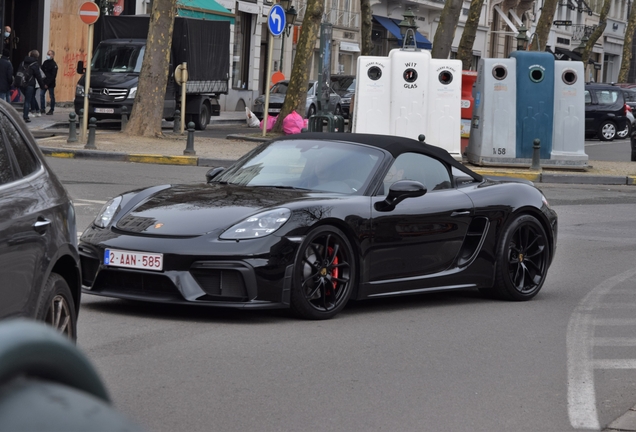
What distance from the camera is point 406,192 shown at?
7723mm

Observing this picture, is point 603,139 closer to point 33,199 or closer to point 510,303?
point 510,303

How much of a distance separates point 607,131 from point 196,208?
35.3m

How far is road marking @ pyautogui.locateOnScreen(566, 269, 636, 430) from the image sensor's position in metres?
5.26

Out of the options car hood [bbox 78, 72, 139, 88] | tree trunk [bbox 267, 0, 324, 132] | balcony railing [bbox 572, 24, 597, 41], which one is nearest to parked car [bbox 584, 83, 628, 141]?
tree trunk [bbox 267, 0, 324, 132]

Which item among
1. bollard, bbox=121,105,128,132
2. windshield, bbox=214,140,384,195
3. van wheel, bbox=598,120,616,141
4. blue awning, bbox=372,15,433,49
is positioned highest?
blue awning, bbox=372,15,433,49

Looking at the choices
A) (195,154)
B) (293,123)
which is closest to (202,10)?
(293,123)

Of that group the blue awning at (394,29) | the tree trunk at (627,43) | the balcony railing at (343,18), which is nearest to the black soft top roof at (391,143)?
the balcony railing at (343,18)

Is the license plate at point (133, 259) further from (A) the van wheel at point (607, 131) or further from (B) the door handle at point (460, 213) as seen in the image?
(A) the van wheel at point (607, 131)

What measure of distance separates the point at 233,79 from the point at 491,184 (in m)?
41.6

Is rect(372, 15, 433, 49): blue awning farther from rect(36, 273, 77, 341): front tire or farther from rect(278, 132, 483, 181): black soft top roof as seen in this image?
rect(36, 273, 77, 341): front tire

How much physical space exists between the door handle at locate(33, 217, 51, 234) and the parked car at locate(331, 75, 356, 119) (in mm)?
35689

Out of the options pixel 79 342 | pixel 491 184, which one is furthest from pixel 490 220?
pixel 79 342

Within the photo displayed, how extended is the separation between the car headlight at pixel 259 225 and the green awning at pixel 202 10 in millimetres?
33695

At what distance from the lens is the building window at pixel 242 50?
1964 inches
